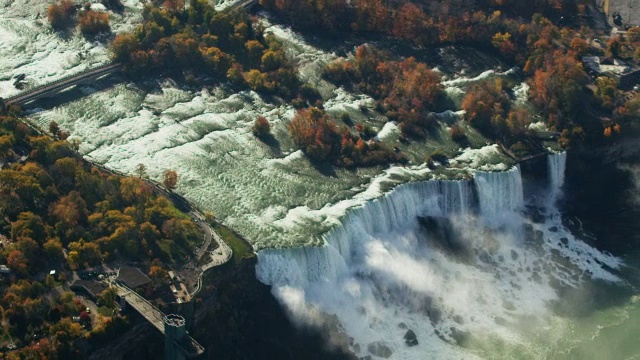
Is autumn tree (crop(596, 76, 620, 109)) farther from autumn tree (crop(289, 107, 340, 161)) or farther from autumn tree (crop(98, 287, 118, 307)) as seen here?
autumn tree (crop(98, 287, 118, 307))

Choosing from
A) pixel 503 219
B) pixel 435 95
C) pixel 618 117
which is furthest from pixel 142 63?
pixel 618 117

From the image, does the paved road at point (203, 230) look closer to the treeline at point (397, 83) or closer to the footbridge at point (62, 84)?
the footbridge at point (62, 84)

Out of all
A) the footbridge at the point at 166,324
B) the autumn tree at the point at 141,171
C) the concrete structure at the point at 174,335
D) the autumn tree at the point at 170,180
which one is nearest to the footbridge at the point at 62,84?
the autumn tree at the point at 141,171

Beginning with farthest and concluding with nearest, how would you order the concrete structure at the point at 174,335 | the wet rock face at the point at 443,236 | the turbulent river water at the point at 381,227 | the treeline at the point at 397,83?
the treeline at the point at 397,83, the wet rock face at the point at 443,236, the turbulent river water at the point at 381,227, the concrete structure at the point at 174,335

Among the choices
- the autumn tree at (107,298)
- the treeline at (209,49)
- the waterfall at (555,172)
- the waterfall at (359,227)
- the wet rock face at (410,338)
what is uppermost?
the treeline at (209,49)

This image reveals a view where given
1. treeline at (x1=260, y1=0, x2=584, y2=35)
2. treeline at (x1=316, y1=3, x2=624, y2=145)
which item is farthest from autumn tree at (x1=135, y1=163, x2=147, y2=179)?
treeline at (x1=260, y1=0, x2=584, y2=35)
